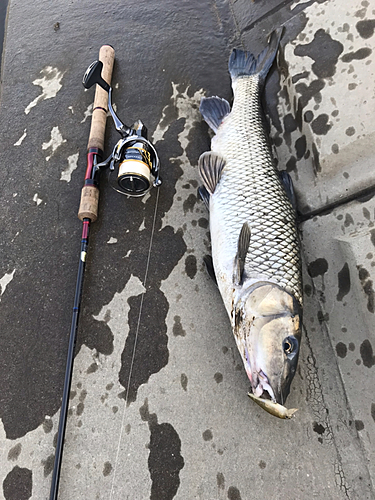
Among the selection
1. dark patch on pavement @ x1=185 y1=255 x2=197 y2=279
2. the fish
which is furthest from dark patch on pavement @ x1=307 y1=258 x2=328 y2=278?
the fish

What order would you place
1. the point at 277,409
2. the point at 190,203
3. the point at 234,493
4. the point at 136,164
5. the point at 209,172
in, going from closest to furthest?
the point at 277,409, the point at 234,493, the point at 136,164, the point at 209,172, the point at 190,203

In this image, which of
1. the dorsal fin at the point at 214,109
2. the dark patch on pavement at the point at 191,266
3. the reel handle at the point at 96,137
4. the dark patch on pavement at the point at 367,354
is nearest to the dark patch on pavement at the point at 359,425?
the dark patch on pavement at the point at 367,354

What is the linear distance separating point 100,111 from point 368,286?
2337mm

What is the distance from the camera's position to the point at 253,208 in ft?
6.77

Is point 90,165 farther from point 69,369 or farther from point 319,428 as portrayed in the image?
point 319,428

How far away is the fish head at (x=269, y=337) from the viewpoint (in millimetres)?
1631

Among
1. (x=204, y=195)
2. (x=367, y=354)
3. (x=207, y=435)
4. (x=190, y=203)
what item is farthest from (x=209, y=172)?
(x=207, y=435)

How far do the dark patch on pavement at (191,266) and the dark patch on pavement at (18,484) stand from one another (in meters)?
1.49

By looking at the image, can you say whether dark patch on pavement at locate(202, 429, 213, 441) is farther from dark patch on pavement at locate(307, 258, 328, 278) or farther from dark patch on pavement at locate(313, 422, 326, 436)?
dark patch on pavement at locate(307, 258, 328, 278)

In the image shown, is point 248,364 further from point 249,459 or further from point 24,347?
point 24,347

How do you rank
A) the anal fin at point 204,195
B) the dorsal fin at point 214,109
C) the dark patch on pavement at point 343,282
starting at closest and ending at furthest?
the dark patch on pavement at point 343,282, the anal fin at point 204,195, the dorsal fin at point 214,109

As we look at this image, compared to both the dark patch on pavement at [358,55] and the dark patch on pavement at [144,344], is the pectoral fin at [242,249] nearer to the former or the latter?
the dark patch on pavement at [144,344]

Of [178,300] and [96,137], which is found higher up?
[96,137]

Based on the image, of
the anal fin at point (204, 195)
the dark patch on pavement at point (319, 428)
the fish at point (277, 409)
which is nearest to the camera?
the fish at point (277, 409)
